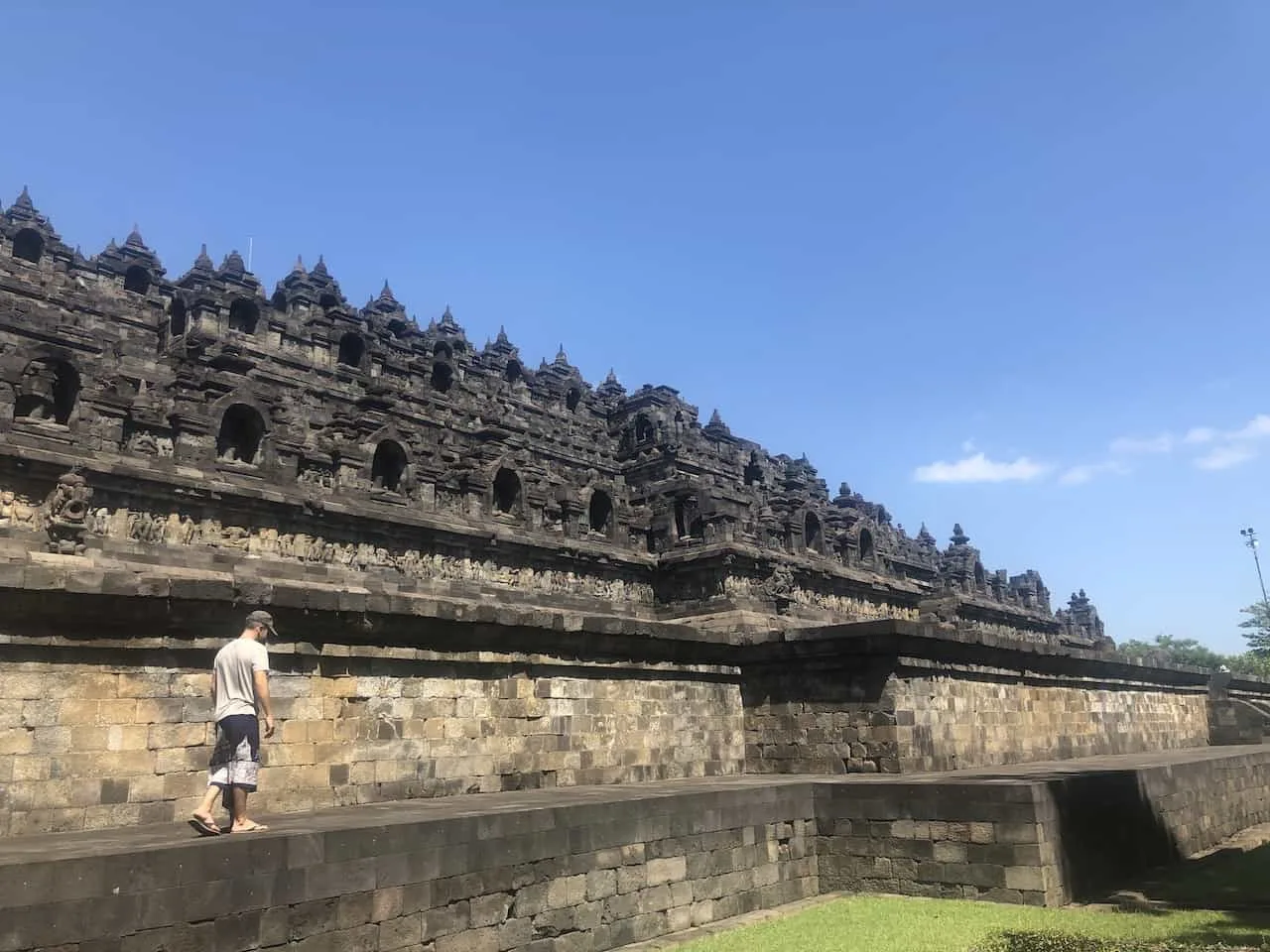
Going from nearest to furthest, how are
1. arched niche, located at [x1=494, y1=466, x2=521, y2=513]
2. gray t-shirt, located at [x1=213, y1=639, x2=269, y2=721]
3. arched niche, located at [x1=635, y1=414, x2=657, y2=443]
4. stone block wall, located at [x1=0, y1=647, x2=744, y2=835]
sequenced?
gray t-shirt, located at [x1=213, y1=639, x2=269, y2=721] → stone block wall, located at [x1=0, y1=647, x2=744, y2=835] → arched niche, located at [x1=494, y1=466, x2=521, y2=513] → arched niche, located at [x1=635, y1=414, x2=657, y2=443]

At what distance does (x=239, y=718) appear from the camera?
679 cm

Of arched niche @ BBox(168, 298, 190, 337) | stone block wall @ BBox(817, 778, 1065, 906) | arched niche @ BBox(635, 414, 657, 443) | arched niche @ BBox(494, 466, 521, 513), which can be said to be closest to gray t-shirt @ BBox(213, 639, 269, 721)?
stone block wall @ BBox(817, 778, 1065, 906)

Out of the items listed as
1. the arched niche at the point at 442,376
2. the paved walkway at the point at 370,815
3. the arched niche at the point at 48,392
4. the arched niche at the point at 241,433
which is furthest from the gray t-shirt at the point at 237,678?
the arched niche at the point at 442,376

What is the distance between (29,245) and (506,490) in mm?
14581

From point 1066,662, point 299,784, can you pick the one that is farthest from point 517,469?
point 299,784

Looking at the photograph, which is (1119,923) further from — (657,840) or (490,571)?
(490,571)

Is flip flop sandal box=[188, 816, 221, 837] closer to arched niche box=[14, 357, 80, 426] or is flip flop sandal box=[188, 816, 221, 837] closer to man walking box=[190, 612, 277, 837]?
man walking box=[190, 612, 277, 837]

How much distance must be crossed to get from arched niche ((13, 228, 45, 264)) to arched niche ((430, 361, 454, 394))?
11.7 meters

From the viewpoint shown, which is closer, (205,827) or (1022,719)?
(205,827)

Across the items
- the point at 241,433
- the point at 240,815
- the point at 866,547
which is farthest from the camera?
the point at 866,547

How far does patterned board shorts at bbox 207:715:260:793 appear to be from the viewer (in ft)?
22.1

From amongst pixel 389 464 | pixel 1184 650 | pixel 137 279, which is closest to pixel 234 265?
pixel 137 279

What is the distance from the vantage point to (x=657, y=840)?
29.1ft

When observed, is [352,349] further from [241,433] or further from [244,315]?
[241,433]
